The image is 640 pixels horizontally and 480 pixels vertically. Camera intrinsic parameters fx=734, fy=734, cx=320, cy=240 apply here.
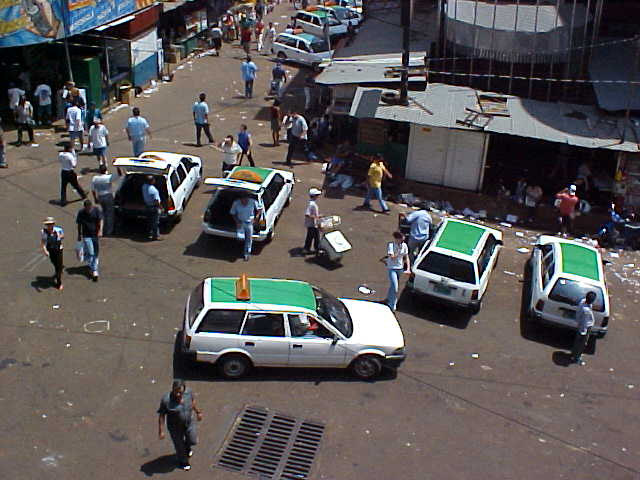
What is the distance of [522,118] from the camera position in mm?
21109

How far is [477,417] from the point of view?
11.8 m

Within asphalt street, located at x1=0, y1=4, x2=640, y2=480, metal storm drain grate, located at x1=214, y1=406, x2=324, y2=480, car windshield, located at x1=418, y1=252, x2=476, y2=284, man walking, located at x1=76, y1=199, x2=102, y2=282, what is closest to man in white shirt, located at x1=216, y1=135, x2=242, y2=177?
asphalt street, located at x1=0, y1=4, x2=640, y2=480

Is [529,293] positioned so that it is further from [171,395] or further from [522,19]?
[522,19]

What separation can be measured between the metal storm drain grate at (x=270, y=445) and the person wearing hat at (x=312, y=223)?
235 inches

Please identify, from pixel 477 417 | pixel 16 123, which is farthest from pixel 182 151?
pixel 477 417

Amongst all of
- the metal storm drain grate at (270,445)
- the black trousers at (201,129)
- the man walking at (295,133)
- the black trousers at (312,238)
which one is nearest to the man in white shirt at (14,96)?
the black trousers at (201,129)

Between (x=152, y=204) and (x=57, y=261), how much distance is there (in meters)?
2.80

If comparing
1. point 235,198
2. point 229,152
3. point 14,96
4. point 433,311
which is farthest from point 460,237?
point 14,96

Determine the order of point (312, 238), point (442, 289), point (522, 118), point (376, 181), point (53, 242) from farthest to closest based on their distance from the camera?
point (522, 118), point (376, 181), point (312, 238), point (442, 289), point (53, 242)

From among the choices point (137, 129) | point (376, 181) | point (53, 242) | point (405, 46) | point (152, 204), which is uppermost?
point (405, 46)

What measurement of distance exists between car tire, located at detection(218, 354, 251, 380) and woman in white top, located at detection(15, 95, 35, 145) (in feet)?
43.4

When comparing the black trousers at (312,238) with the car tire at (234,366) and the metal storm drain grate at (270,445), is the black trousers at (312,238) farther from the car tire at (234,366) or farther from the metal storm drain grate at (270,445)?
the metal storm drain grate at (270,445)

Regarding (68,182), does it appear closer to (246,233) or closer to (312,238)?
(246,233)

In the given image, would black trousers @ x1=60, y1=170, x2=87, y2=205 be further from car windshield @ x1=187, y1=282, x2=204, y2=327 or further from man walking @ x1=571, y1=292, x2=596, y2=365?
man walking @ x1=571, y1=292, x2=596, y2=365
